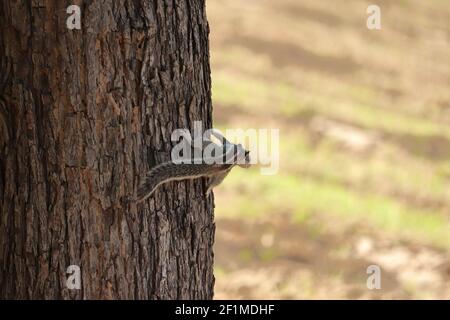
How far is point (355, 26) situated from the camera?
10867 mm

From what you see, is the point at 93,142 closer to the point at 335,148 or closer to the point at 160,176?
the point at 160,176

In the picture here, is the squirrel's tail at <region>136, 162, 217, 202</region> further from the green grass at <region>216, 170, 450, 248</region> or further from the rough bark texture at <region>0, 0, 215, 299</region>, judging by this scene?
the green grass at <region>216, 170, 450, 248</region>

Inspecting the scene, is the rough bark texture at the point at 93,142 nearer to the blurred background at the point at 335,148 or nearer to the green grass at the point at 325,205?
the blurred background at the point at 335,148

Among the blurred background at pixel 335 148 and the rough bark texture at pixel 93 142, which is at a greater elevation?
the blurred background at pixel 335 148

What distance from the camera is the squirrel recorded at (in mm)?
2803

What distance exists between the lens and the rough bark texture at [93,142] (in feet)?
9.12

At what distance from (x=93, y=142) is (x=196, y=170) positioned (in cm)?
34

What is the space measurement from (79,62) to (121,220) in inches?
19.1

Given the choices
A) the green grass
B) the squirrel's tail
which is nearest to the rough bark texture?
the squirrel's tail

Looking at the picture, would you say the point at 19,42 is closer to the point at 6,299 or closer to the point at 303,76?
the point at 6,299

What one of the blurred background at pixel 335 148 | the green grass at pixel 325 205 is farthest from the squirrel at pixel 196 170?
the green grass at pixel 325 205

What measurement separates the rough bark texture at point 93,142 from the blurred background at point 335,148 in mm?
3138

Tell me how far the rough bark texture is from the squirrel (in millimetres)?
36

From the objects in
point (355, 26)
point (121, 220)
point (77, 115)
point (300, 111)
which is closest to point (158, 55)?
point (77, 115)
